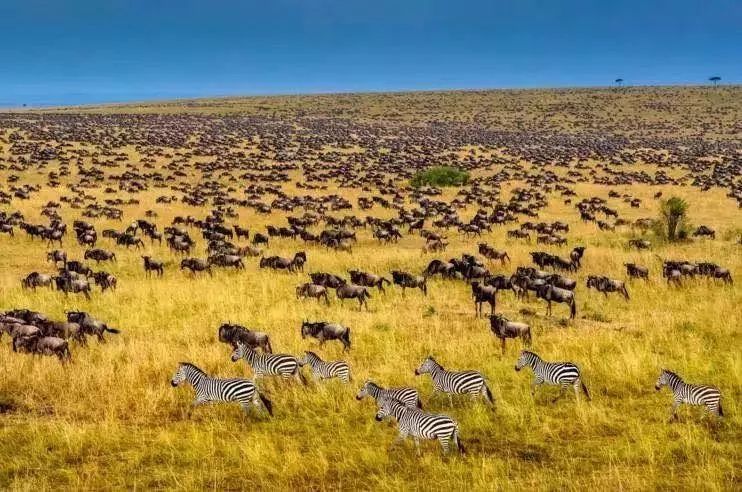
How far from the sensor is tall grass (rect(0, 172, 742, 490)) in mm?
9195

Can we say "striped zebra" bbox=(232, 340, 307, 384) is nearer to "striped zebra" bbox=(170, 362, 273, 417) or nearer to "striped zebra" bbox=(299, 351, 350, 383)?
"striped zebra" bbox=(299, 351, 350, 383)

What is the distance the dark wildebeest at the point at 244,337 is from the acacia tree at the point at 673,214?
79.9 feet

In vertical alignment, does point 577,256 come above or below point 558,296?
below

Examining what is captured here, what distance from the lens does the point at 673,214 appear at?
106ft

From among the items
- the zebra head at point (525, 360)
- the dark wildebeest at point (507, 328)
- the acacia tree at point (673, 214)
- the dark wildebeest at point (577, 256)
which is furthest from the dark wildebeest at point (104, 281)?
the acacia tree at point (673, 214)

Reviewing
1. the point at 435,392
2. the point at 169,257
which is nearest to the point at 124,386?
the point at 435,392

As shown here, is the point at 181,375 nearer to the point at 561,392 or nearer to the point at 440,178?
the point at 561,392

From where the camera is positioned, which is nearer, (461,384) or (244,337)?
(461,384)

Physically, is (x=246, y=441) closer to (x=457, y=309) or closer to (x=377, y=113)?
(x=457, y=309)

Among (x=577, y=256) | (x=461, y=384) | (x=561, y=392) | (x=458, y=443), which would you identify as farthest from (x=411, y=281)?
(x=458, y=443)

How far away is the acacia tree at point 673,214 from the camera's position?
32156mm

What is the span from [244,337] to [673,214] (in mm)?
25037

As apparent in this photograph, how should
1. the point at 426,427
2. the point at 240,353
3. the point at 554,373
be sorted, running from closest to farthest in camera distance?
the point at 426,427
the point at 554,373
the point at 240,353

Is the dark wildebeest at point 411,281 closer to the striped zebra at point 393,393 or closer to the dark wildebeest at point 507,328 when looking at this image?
the dark wildebeest at point 507,328
